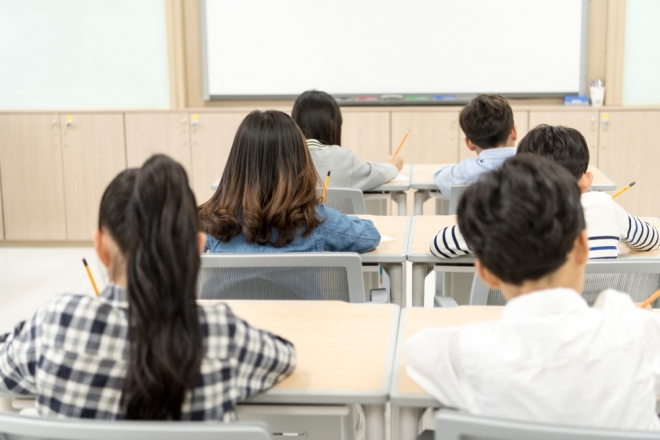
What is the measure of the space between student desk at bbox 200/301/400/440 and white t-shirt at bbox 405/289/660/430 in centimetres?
21

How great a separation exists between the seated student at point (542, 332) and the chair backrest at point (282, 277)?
0.71 m

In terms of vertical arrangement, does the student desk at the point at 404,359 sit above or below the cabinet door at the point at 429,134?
below

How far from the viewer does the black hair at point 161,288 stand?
1.10m

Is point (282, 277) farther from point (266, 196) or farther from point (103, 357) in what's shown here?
point (103, 357)

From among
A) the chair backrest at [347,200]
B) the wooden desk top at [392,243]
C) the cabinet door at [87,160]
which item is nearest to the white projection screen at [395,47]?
the cabinet door at [87,160]

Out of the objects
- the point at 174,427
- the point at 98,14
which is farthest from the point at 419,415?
the point at 98,14

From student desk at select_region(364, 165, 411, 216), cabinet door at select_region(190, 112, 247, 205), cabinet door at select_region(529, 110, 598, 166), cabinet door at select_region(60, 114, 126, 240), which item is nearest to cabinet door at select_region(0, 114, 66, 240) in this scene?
cabinet door at select_region(60, 114, 126, 240)

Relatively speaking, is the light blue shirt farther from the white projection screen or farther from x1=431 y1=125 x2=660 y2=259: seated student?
the white projection screen

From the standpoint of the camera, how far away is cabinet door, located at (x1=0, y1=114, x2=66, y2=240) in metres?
5.42

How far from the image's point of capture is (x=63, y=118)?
5.39 meters

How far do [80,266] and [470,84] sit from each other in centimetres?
287

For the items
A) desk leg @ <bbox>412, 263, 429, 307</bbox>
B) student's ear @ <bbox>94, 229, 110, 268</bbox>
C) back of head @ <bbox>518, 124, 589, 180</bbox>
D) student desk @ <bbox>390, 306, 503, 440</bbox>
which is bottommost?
desk leg @ <bbox>412, 263, 429, 307</bbox>

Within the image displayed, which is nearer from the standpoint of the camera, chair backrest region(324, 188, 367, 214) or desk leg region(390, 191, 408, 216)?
chair backrest region(324, 188, 367, 214)

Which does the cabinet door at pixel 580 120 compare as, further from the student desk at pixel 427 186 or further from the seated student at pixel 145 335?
the seated student at pixel 145 335
